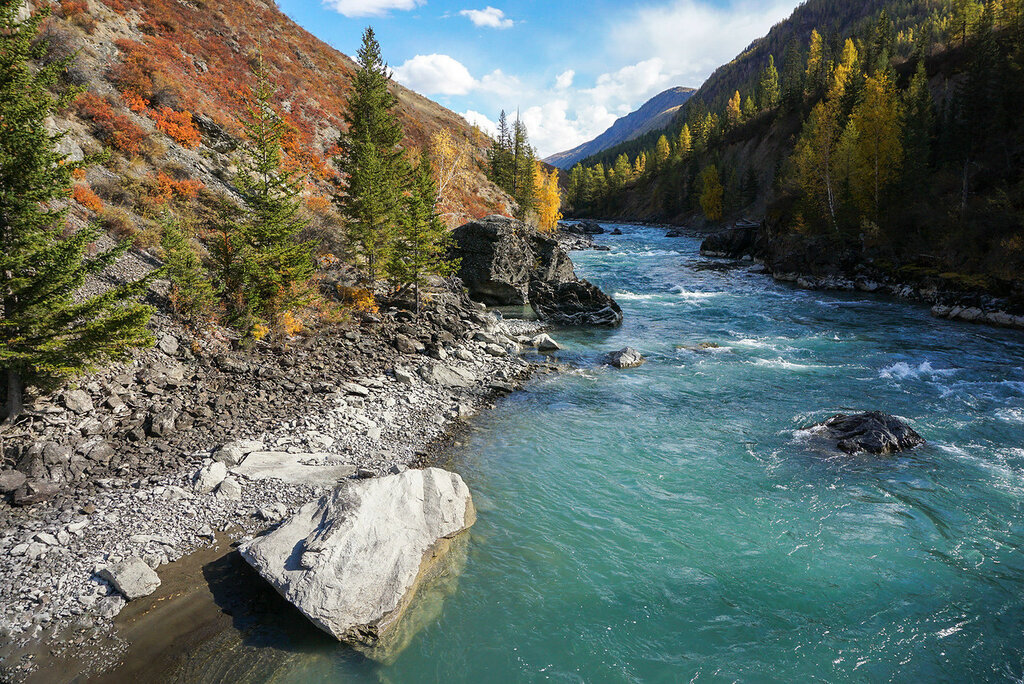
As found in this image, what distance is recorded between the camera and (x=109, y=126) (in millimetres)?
23422

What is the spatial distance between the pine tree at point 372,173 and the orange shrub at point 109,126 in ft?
32.1

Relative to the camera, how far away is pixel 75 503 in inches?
378

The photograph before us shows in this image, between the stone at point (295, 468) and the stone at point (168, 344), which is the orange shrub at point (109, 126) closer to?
the stone at point (168, 344)

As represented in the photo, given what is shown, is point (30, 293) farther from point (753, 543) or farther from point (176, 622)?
point (753, 543)

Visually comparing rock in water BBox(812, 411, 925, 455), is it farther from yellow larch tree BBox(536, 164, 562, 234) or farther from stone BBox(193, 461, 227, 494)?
yellow larch tree BBox(536, 164, 562, 234)

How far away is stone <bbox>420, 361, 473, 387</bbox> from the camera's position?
60.4ft

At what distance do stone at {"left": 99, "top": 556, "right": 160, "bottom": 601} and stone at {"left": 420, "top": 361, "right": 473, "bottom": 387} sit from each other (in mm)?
10642

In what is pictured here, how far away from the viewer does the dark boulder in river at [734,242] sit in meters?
62.3

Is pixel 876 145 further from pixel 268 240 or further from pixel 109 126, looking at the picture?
pixel 109 126

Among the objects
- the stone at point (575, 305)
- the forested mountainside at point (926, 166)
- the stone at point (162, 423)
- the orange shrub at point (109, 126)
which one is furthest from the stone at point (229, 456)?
the forested mountainside at point (926, 166)

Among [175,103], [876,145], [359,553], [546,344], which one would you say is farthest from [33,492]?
[876,145]

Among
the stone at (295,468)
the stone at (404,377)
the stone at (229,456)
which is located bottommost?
the stone at (295,468)

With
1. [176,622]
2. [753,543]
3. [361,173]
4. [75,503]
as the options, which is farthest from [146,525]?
[361,173]

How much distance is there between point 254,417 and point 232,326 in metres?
5.28
